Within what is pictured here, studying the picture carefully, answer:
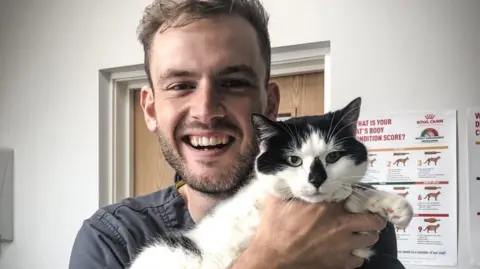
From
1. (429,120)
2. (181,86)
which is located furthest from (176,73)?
(429,120)

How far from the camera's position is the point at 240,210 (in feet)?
3.44

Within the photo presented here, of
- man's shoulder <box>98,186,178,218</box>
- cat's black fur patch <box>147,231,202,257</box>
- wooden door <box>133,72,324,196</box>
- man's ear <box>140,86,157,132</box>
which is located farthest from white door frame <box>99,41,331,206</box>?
cat's black fur patch <box>147,231,202,257</box>

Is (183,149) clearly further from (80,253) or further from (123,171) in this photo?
(123,171)

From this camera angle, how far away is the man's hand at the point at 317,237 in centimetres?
93

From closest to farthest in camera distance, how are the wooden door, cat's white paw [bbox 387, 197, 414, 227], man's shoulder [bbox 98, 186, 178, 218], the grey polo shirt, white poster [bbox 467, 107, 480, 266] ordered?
cat's white paw [bbox 387, 197, 414, 227]
the grey polo shirt
man's shoulder [bbox 98, 186, 178, 218]
white poster [bbox 467, 107, 480, 266]
the wooden door

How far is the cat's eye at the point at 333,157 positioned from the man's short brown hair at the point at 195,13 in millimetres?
364

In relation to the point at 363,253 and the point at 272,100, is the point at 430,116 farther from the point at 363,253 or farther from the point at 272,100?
the point at 363,253

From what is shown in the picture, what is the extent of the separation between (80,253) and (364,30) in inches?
55.7

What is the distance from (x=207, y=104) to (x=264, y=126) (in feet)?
0.62

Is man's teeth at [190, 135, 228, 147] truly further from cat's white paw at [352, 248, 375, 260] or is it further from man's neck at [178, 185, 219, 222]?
cat's white paw at [352, 248, 375, 260]

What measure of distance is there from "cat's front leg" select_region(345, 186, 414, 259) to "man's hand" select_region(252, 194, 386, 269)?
0.01 m

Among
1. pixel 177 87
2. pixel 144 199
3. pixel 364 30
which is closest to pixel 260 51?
pixel 177 87

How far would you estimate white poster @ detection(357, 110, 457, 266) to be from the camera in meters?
1.87

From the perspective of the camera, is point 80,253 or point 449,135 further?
point 449,135
